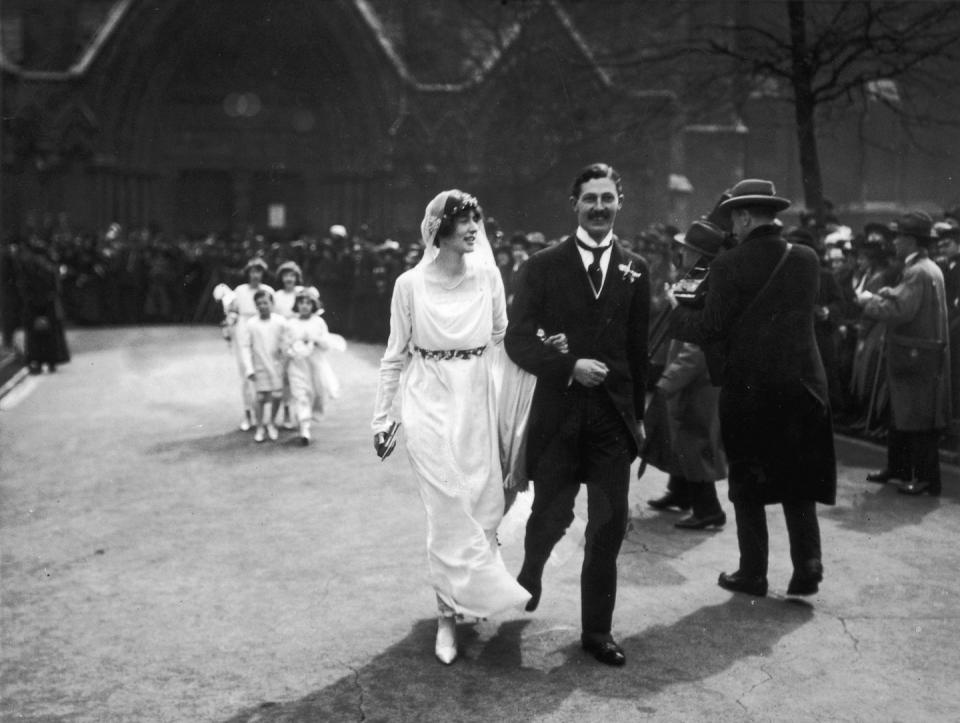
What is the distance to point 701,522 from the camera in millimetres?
7133

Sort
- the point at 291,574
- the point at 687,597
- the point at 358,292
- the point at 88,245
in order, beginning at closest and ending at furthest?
the point at 687,597
the point at 291,574
the point at 358,292
the point at 88,245

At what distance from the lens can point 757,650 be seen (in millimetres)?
4961

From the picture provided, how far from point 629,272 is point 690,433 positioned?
247 cm

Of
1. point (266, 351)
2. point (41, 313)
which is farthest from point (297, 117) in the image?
point (266, 351)

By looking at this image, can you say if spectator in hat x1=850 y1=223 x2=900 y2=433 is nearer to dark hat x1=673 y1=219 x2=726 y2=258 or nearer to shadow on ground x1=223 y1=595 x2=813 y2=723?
dark hat x1=673 y1=219 x2=726 y2=258

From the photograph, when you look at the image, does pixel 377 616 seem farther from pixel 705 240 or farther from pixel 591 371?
pixel 705 240

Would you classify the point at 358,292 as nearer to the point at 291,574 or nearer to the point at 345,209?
the point at 345,209

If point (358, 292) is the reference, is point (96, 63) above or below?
above

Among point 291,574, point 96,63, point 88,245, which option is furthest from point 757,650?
point 96,63

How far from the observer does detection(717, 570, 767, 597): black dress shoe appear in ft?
18.7

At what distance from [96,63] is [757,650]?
83.0ft

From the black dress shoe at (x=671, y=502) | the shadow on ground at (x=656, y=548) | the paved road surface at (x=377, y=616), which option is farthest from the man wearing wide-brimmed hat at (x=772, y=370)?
the black dress shoe at (x=671, y=502)

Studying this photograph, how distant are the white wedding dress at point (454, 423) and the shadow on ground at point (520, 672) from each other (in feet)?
0.90

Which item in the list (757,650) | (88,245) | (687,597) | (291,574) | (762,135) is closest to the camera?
(757,650)
